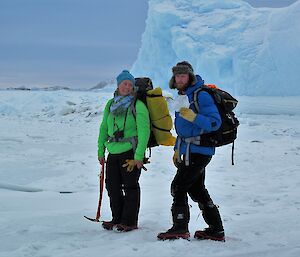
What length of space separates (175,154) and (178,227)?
591 millimetres

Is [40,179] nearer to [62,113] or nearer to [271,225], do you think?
[271,225]

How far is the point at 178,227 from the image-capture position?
137 inches

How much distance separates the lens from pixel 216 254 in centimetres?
312

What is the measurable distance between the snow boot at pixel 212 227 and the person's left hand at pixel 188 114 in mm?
786

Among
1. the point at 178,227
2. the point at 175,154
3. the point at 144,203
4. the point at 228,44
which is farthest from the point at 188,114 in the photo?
the point at 228,44

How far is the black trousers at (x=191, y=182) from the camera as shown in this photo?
11.1ft

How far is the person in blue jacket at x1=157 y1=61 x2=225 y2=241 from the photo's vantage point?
3.31m

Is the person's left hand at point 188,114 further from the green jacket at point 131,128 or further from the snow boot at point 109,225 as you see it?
the snow boot at point 109,225

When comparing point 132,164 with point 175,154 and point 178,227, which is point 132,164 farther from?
point 178,227

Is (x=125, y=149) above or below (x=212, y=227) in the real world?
above

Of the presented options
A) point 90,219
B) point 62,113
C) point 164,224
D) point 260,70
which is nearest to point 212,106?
point 164,224

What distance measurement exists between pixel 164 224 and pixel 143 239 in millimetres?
725

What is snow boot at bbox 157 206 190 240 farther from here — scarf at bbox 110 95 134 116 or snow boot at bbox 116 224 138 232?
scarf at bbox 110 95 134 116

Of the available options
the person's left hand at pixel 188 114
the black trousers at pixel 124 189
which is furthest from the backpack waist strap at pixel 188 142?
the black trousers at pixel 124 189
